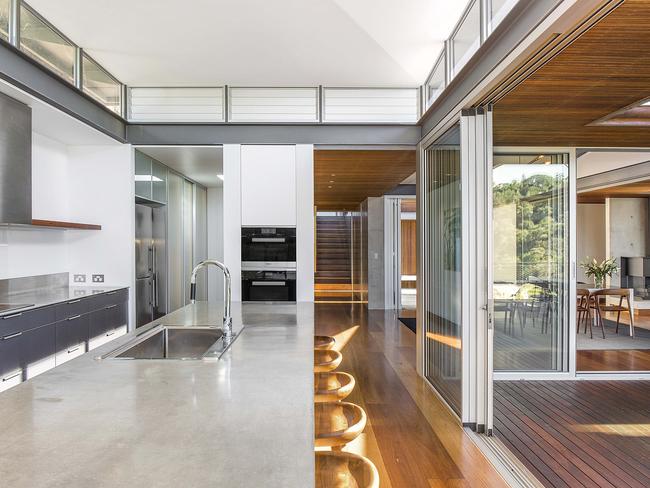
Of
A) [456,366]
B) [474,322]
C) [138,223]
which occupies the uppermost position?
[138,223]

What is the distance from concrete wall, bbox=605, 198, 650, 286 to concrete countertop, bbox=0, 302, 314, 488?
979 centimetres

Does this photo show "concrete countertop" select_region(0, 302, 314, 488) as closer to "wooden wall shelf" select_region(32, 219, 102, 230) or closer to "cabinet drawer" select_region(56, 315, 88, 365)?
"cabinet drawer" select_region(56, 315, 88, 365)

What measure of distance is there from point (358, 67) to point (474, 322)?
8.21 feet

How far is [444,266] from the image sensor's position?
142 inches

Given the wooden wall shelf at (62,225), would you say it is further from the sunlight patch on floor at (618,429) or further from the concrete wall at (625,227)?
the concrete wall at (625,227)

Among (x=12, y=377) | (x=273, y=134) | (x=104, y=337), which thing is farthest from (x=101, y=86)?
(x=12, y=377)

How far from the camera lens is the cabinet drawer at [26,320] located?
2777mm

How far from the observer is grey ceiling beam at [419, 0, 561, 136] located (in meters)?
1.92

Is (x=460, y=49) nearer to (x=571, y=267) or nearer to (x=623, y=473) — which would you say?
(x=571, y=267)

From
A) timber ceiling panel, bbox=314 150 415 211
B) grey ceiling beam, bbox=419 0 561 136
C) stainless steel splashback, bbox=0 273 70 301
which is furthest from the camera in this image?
timber ceiling panel, bbox=314 150 415 211

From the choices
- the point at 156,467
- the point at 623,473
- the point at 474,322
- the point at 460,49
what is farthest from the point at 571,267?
the point at 156,467

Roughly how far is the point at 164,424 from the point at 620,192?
972 centimetres

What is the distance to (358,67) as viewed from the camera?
395 cm

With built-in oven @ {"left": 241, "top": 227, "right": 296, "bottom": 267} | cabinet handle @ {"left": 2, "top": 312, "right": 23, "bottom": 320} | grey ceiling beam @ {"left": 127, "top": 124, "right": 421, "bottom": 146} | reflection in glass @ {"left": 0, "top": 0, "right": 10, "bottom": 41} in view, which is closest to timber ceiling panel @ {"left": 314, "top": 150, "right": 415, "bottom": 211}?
grey ceiling beam @ {"left": 127, "top": 124, "right": 421, "bottom": 146}
